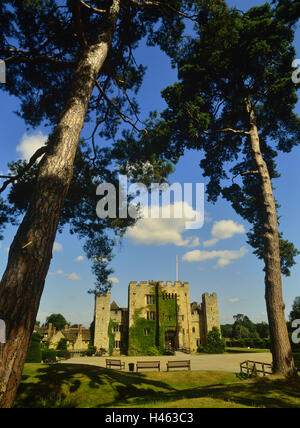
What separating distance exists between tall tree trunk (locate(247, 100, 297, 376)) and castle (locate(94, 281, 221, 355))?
26362 millimetres

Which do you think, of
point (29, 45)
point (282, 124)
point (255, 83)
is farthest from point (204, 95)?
point (29, 45)

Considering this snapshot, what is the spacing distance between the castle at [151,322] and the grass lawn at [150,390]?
18.8 metres

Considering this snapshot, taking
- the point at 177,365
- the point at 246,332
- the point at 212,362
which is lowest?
the point at 246,332

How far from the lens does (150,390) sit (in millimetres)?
10406

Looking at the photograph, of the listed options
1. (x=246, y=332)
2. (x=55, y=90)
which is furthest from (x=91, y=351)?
(x=246, y=332)

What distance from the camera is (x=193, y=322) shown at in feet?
121

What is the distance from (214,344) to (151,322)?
31.7ft

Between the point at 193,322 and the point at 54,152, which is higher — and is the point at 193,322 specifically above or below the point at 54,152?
below

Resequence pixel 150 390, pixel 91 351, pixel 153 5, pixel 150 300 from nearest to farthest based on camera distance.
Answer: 1. pixel 153 5
2. pixel 150 390
3. pixel 91 351
4. pixel 150 300

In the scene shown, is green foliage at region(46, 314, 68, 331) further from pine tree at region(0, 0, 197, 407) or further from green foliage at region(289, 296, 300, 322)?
pine tree at region(0, 0, 197, 407)

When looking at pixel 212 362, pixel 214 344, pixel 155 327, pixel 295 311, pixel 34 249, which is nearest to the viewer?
pixel 34 249

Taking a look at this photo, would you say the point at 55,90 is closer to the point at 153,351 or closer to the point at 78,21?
the point at 78,21

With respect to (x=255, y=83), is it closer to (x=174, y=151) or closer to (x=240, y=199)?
(x=174, y=151)

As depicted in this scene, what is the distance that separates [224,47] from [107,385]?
15.0 m
